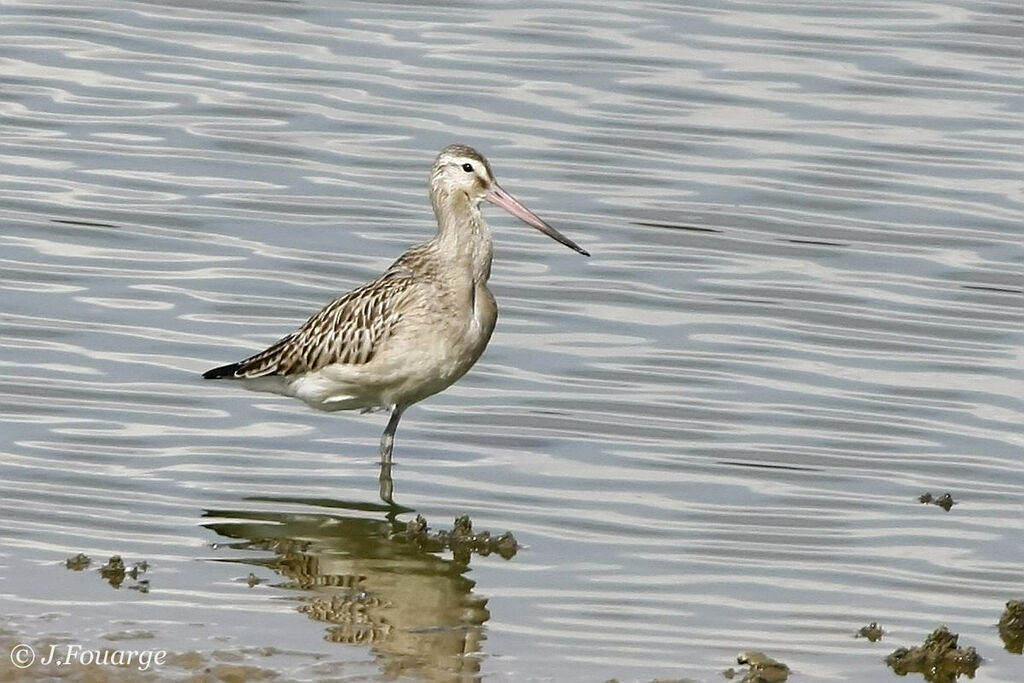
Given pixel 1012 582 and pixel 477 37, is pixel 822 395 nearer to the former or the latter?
pixel 1012 582

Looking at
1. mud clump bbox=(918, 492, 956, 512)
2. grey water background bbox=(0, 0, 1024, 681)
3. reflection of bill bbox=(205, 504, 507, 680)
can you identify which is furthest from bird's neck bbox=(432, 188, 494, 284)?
mud clump bbox=(918, 492, 956, 512)

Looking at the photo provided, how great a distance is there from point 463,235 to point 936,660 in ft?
12.0

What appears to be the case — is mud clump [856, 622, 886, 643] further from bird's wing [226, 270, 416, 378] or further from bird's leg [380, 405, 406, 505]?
bird's wing [226, 270, 416, 378]

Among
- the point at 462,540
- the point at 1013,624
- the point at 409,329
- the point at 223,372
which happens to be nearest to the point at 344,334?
the point at 409,329

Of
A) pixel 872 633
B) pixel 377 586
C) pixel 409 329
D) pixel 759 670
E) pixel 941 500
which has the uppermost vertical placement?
pixel 409 329

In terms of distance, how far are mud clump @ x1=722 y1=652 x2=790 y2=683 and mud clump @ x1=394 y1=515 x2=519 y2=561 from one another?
1.61 m

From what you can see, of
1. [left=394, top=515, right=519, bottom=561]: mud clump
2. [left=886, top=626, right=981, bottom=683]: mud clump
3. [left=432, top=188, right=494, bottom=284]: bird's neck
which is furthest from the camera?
[left=432, top=188, right=494, bottom=284]: bird's neck

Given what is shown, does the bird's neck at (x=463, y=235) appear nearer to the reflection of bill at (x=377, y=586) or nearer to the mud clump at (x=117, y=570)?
the reflection of bill at (x=377, y=586)

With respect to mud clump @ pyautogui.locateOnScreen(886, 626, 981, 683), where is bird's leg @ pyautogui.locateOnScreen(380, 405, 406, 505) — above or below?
above

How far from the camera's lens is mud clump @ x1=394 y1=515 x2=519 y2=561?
9.54 metres

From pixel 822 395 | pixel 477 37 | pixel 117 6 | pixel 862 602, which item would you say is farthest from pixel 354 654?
pixel 117 6

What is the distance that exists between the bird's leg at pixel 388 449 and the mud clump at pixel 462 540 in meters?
0.76

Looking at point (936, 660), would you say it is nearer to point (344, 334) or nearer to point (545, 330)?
point (344, 334)

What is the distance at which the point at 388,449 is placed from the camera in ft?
35.5
